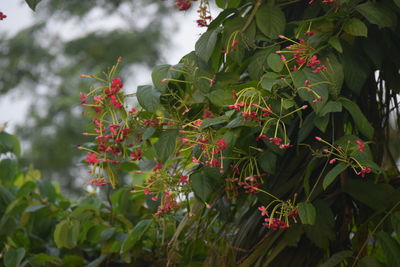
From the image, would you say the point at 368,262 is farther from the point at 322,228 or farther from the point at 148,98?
the point at 148,98

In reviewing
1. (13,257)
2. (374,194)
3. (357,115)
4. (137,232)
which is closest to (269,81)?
(357,115)

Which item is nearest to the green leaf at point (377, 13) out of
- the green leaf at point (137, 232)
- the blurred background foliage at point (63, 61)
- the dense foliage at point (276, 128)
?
the dense foliage at point (276, 128)

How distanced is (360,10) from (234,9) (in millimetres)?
220

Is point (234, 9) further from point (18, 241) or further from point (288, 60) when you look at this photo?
point (18, 241)

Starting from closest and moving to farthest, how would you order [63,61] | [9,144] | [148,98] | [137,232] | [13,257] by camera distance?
[148,98] → [137,232] → [13,257] → [9,144] → [63,61]

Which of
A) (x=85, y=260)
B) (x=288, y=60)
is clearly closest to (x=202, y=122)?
(x=288, y=60)

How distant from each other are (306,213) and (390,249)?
183 millimetres

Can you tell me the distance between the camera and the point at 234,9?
1.02m

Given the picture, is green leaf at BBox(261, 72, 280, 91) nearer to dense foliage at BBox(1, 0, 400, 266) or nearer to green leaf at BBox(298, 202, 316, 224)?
dense foliage at BBox(1, 0, 400, 266)

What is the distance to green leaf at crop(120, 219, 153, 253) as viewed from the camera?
1.23 m

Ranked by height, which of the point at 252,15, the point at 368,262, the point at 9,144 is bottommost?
the point at 368,262

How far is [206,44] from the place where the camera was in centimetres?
101

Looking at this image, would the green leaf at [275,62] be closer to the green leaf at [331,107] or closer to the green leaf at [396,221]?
the green leaf at [331,107]

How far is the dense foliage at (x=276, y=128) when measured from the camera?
0.91 meters
